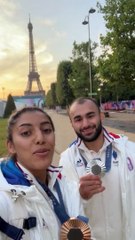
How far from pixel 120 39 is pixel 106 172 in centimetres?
3001

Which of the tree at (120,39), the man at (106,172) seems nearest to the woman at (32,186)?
the man at (106,172)

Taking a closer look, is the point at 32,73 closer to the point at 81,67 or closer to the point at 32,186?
the point at 81,67

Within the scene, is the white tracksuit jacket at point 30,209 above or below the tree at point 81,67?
below

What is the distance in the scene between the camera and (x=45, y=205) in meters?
1.77

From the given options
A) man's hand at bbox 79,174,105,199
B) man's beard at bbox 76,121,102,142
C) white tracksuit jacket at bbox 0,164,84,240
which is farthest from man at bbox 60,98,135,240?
white tracksuit jacket at bbox 0,164,84,240

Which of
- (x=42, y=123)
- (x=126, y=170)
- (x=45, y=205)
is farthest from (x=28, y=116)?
(x=126, y=170)

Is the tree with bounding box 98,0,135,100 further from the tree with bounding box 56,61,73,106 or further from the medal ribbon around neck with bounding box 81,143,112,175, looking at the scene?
the tree with bounding box 56,61,73,106

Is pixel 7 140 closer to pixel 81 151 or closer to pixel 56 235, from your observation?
pixel 56 235

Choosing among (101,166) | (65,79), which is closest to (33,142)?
(101,166)

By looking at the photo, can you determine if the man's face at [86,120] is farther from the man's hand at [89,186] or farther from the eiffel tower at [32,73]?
the eiffel tower at [32,73]

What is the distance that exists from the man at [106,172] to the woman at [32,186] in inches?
29.5

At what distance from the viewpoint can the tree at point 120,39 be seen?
31297mm

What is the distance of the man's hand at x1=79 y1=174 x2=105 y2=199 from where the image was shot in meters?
2.23

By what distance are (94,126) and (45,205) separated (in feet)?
4.68
